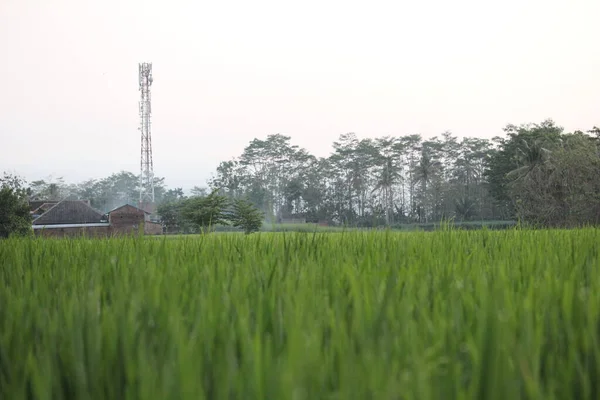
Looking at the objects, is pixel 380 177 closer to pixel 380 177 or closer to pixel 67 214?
pixel 380 177

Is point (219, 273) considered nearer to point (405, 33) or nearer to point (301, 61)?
point (405, 33)

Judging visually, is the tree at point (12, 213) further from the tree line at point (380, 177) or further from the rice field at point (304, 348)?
the tree line at point (380, 177)

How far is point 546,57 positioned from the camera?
146 feet

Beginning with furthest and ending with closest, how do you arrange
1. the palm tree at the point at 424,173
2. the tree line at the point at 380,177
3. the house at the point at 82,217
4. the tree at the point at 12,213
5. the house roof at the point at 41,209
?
the palm tree at the point at 424,173, the tree line at the point at 380,177, the house roof at the point at 41,209, the house at the point at 82,217, the tree at the point at 12,213

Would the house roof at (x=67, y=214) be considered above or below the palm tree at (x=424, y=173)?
below

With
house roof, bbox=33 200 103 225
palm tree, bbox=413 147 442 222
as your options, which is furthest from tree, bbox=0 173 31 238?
palm tree, bbox=413 147 442 222

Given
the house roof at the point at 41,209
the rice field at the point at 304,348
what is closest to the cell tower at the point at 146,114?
the house roof at the point at 41,209

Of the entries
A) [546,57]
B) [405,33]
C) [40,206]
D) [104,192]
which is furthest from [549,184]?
[104,192]

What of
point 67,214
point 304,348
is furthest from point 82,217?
point 304,348

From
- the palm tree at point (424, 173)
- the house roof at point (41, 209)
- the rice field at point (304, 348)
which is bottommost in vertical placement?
the rice field at point (304, 348)

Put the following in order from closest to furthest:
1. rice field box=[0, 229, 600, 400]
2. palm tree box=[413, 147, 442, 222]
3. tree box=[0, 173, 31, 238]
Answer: rice field box=[0, 229, 600, 400] < tree box=[0, 173, 31, 238] < palm tree box=[413, 147, 442, 222]

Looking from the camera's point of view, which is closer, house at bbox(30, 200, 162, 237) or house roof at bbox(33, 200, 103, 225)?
house at bbox(30, 200, 162, 237)

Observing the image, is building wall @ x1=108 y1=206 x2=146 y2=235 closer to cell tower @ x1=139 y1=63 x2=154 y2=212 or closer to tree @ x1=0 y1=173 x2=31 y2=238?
cell tower @ x1=139 y1=63 x2=154 y2=212

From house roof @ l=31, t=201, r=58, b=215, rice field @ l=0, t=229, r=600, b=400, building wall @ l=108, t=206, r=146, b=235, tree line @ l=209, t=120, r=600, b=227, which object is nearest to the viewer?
rice field @ l=0, t=229, r=600, b=400
